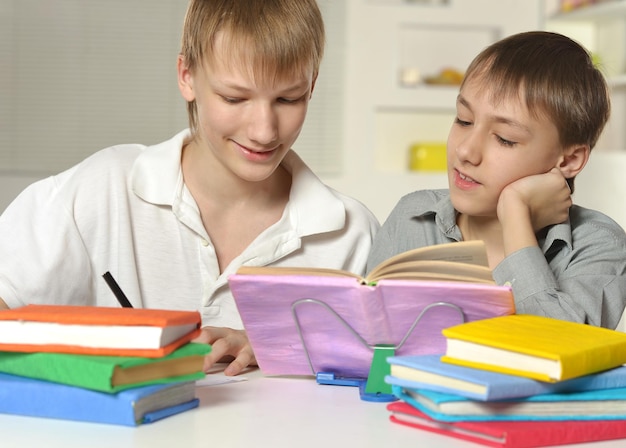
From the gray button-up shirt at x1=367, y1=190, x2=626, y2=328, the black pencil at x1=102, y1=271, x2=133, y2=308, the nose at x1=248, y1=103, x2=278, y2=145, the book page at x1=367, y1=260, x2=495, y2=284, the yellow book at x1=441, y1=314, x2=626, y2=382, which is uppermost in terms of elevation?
the nose at x1=248, y1=103, x2=278, y2=145

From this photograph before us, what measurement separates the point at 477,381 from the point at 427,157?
4668mm

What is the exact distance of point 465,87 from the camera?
64.9 inches

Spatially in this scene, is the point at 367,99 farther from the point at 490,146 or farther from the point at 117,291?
the point at 117,291

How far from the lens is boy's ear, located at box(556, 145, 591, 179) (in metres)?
1.65

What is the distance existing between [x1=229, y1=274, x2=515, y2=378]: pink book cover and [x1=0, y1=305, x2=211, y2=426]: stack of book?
0.13 m

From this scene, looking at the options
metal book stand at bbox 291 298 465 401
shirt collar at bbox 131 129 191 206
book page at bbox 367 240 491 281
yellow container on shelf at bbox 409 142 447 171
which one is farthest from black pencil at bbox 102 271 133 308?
yellow container on shelf at bbox 409 142 447 171

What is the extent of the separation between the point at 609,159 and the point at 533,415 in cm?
386

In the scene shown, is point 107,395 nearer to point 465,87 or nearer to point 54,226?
point 54,226

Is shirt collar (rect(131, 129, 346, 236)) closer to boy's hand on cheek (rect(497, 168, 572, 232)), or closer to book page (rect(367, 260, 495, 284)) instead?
boy's hand on cheek (rect(497, 168, 572, 232))

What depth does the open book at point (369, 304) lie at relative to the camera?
3.48 feet

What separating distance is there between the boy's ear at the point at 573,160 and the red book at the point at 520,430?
0.79 meters

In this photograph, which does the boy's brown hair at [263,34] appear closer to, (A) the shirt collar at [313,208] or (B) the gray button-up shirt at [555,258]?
(A) the shirt collar at [313,208]

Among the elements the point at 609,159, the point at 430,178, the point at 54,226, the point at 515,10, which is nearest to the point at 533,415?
the point at 54,226

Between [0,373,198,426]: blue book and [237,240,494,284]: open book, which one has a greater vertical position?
[237,240,494,284]: open book
